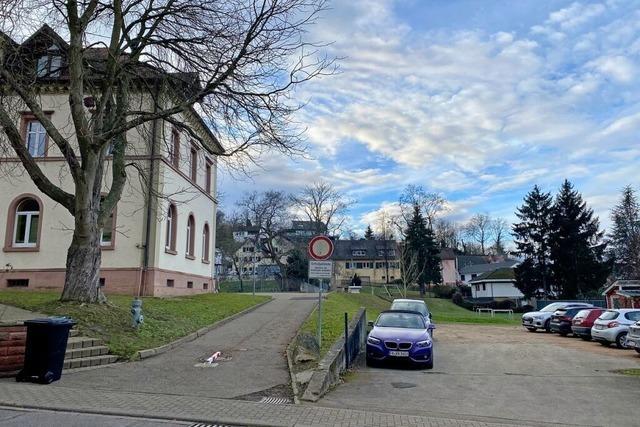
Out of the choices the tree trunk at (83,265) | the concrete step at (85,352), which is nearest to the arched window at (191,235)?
the tree trunk at (83,265)

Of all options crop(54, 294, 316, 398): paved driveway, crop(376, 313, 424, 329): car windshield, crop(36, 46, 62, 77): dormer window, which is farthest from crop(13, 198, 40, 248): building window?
crop(376, 313, 424, 329): car windshield

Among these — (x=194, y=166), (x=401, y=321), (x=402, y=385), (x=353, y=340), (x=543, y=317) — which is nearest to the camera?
(x=402, y=385)

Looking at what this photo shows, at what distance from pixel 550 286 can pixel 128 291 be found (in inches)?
1752

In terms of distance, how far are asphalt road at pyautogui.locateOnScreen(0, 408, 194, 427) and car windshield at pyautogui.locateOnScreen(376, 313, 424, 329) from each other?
8755mm

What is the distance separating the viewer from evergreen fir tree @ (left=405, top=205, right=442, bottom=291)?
67.2 metres

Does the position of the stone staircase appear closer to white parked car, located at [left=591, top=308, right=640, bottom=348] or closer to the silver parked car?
the silver parked car

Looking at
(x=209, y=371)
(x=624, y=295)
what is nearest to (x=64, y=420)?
(x=209, y=371)

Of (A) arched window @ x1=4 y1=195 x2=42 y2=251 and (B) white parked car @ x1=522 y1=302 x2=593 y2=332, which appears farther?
(B) white parked car @ x1=522 y1=302 x2=593 y2=332

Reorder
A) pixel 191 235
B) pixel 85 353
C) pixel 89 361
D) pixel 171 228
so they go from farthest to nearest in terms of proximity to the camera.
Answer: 1. pixel 191 235
2. pixel 171 228
3. pixel 85 353
4. pixel 89 361

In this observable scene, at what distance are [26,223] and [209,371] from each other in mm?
18750

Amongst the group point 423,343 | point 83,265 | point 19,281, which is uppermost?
point 83,265

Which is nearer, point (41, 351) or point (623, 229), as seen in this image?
point (41, 351)

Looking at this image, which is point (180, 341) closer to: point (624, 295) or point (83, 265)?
point (83, 265)

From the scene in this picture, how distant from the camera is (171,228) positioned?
26344mm
